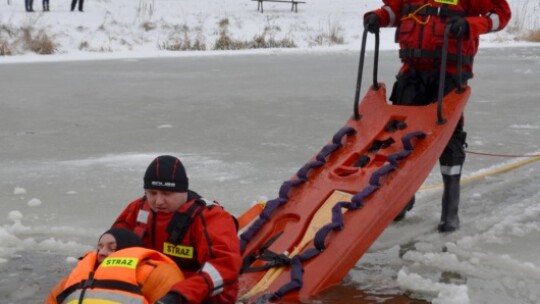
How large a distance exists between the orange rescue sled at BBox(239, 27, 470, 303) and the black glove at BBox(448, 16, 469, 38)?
0.33 metres

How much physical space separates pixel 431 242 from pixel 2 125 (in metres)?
4.91

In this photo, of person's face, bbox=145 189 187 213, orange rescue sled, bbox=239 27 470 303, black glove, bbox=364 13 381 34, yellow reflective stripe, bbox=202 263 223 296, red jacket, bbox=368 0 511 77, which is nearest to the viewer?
yellow reflective stripe, bbox=202 263 223 296

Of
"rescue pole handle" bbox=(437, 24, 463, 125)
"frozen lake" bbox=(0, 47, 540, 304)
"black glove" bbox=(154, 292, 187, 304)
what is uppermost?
"rescue pole handle" bbox=(437, 24, 463, 125)

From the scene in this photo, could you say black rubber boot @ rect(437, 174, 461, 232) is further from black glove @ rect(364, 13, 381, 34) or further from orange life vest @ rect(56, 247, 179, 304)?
orange life vest @ rect(56, 247, 179, 304)

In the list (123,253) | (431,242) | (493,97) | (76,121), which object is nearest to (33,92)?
(76,121)

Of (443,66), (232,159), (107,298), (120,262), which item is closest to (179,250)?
(120,262)

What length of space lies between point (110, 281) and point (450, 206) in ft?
7.78

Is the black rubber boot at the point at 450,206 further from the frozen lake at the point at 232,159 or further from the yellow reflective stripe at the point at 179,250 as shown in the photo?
the yellow reflective stripe at the point at 179,250

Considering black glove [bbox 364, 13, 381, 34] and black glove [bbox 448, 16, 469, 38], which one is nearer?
black glove [bbox 448, 16, 469, 38]

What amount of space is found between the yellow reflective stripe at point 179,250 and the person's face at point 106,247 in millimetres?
265

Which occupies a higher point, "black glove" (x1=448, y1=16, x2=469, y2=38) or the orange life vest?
"black glove" (x1=448, y1=16, x2=469, y2=38)

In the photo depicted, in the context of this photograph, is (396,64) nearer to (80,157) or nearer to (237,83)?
(237,83)

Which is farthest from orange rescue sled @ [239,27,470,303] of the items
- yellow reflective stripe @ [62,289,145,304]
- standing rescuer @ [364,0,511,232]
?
yellow reflective stripe @ [62,289,145,304]

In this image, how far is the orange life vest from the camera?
8.98 feet
